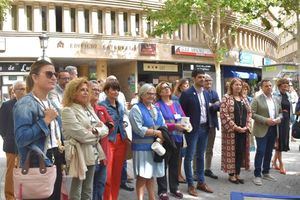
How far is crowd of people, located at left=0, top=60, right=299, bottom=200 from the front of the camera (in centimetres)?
429

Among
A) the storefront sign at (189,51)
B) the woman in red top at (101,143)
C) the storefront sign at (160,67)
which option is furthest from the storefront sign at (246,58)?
the woman in red top at (101,143)

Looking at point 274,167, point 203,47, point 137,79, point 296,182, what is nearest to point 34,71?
point 296,182

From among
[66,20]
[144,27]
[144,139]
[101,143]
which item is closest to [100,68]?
Answer: [66,20]

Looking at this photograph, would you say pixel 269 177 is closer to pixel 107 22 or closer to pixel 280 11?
pixel 280 11

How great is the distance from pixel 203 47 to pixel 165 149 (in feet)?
106

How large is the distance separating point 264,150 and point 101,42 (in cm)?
2495

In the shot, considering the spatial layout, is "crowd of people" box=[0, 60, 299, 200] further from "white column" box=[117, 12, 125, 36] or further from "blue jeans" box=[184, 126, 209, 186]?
"white column" box=[117, 12, 125, 36]

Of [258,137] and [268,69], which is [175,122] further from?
[268,69]

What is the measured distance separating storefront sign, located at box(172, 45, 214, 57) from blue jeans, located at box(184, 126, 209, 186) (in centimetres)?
2767

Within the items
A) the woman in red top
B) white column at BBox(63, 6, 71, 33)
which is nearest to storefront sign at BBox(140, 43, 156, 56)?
white column at BBox(63, 6, 71, 33)

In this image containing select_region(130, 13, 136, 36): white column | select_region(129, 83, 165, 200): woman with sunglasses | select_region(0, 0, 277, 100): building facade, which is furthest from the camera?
select_region(130, 13, 136, 36): white column

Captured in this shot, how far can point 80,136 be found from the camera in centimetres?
496

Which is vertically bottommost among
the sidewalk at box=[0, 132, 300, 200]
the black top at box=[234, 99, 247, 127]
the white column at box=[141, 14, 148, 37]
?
the sidewalk at box=[0, 132, 300, 200]

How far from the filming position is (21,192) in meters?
3.93
